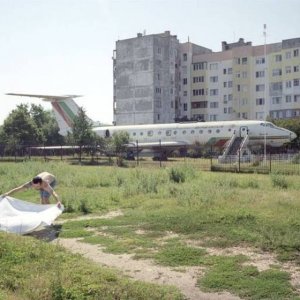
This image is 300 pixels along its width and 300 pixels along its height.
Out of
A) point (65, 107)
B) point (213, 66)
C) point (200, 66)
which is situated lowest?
point (65, 107)

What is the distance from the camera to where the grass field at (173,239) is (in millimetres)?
6707

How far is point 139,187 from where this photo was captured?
1852 centimetres

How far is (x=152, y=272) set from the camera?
787 centimetres

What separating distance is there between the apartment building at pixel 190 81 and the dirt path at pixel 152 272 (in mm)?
75165

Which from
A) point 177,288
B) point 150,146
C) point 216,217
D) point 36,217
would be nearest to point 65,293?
point 177,288

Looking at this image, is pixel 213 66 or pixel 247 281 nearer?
pixel 247 281

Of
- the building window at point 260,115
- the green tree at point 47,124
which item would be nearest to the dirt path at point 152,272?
the green tree at point 47,124

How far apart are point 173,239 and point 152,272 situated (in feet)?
7.96

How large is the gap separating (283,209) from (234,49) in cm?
7789

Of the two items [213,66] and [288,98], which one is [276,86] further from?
[213,66]

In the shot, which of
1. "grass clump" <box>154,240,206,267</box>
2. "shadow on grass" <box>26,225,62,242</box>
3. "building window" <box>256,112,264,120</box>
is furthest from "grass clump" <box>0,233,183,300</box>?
"building window" <box>256,112,264,120</box>

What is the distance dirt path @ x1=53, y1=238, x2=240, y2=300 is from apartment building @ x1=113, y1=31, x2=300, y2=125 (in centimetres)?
7516

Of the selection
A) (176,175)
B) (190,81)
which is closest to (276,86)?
(190,81)

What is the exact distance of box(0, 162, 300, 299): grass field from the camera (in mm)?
6707
